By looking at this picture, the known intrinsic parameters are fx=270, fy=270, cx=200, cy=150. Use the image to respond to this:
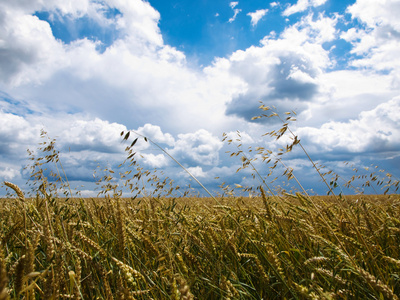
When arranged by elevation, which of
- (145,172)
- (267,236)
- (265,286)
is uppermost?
(145,172)

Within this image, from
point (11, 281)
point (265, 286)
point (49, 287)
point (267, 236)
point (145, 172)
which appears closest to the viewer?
point (49, 287)

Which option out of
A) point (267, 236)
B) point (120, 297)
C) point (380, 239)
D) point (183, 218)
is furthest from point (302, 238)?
point (120, 297)

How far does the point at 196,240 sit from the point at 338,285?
3.03ft

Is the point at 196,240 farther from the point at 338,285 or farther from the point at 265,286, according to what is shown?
the point at 338,285

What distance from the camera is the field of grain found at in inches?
49.6

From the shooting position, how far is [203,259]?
2096mm

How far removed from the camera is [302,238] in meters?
2.50

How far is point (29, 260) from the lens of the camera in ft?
3.08

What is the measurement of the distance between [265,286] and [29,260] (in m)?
1.39

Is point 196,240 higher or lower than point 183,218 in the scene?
lower

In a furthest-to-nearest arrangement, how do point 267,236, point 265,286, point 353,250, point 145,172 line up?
1. point 145,172
2. point 267,236
3. point 353,250
4. point 265,286

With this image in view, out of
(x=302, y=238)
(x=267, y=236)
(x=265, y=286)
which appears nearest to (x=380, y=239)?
(x=302, y=238)

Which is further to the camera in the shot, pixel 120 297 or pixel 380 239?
pixel 380 239

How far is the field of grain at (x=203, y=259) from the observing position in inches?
Answer: 49.6
